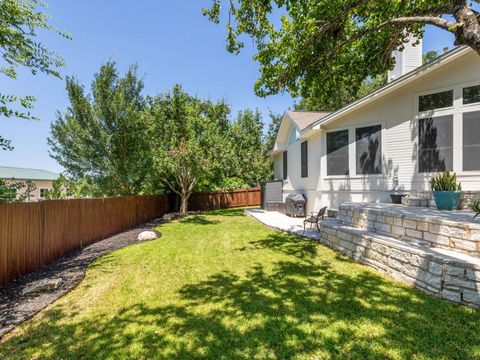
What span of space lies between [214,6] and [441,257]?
749 cm

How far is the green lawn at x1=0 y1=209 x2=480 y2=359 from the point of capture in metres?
2.79

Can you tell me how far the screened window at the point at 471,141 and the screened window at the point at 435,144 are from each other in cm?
31

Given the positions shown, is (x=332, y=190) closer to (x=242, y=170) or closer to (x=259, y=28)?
(x=259, y=28)

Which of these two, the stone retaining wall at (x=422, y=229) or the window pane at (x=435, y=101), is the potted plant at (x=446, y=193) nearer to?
the stone retaining wall at (x=422, y=229)

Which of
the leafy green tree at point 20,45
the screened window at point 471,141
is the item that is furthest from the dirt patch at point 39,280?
the screened window at point 471,141

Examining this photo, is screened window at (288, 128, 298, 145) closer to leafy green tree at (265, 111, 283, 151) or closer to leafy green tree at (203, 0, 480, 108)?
leafy green tree at (203, 0, 480, 108)

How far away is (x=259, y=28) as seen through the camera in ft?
23.0

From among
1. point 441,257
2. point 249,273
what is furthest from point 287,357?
point 441,257

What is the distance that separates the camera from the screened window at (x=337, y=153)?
380 inches

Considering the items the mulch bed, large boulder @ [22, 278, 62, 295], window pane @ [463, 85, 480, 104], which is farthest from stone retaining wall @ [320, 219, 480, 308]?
large boulder @ [22, 278, 62, 295]

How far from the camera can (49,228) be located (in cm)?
626

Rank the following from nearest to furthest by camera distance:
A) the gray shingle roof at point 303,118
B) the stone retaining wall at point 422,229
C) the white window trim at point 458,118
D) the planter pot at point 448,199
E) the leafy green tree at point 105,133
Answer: the stone retaining wall at point 422,229 → the planter pot at point 448,199 → the white window trim at point 458,118 → the leafy green tree at point 105,133 → the gray shingle roof at point 303,118

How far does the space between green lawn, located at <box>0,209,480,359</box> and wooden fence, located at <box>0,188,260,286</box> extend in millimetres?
1420

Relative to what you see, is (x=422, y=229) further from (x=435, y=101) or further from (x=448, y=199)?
(x=435, y=101)
